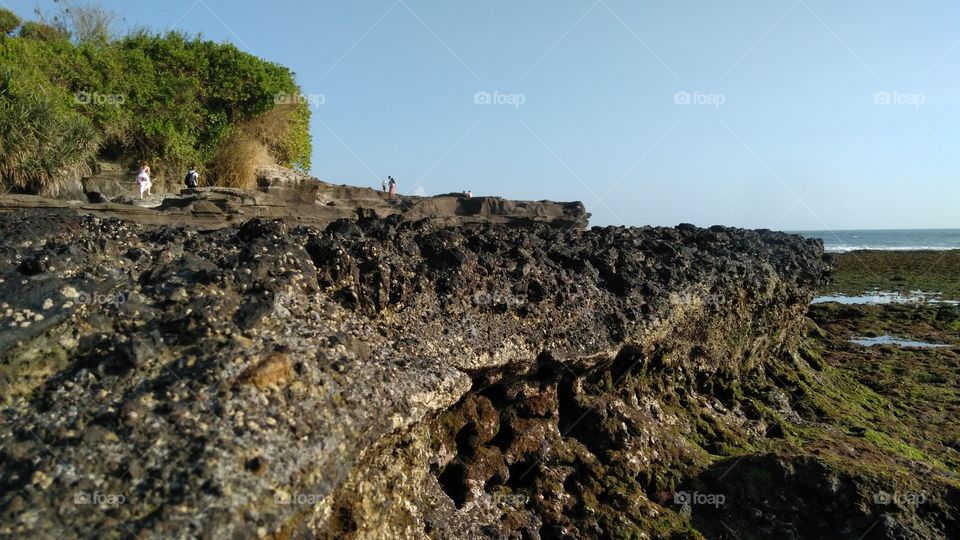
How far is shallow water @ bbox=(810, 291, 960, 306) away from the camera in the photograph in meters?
28.6

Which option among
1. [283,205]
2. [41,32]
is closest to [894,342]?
[283,205]

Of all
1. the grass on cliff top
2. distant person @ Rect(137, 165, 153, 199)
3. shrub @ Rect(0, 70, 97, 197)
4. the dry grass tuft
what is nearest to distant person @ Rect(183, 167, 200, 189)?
distant person @ Rect(137, 165, 153, 199)

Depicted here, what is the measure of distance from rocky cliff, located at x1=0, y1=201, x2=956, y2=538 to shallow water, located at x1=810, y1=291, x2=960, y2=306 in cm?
2169

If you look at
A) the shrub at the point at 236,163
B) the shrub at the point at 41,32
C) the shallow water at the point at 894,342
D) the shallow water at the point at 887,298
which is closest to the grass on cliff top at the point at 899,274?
the shallow water at the point at 887,298

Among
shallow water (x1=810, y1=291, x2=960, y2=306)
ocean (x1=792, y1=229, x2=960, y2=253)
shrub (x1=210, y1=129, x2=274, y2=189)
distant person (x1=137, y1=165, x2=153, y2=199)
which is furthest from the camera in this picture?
ocean (x1=792, y1=229, x2=960, y2=253)

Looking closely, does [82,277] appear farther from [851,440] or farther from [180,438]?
[851,440]

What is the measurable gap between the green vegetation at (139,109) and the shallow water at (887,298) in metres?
20.9

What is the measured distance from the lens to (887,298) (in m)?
30.1

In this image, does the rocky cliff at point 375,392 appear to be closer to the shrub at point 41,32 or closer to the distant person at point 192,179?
the distant person at point 192,179

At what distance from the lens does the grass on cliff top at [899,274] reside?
34188mm

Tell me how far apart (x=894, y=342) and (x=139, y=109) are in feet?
61.3

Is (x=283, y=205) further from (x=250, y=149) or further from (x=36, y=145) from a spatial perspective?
(x=250, y=149)

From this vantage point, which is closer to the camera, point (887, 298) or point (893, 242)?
point (887, 298)

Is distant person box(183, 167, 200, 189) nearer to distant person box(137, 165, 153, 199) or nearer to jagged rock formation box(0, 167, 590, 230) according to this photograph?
jagged rock formation box(0, 167, 590, 230)
